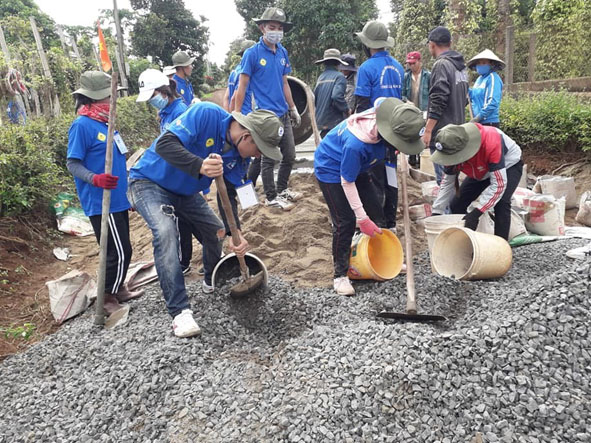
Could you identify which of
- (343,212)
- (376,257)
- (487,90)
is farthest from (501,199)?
(487,90)

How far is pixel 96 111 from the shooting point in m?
3.31

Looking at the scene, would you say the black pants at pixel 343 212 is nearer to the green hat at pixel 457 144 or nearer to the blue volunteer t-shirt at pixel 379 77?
the green hat at pixel 457 144

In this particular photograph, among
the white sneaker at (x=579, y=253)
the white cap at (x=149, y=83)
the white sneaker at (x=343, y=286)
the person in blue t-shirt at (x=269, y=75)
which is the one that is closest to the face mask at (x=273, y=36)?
the person in blue t-shirt at (x=269, y=75)

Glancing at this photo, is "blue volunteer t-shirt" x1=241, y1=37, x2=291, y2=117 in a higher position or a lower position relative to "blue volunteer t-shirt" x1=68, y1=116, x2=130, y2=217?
higher

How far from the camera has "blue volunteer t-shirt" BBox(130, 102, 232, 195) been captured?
2.78m

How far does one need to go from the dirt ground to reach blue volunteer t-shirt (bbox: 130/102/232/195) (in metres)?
1.34

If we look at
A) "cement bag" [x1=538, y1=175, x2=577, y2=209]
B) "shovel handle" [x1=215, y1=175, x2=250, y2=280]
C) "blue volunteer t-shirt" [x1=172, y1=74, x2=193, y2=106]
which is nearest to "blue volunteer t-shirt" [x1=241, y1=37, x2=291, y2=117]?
"blue volunteer t-shirt" [x1=172, y1=74, x2=193, y2=106]

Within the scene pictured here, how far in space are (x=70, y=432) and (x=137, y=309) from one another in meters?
1.24

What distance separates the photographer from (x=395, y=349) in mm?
2408

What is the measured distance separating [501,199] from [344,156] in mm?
1622

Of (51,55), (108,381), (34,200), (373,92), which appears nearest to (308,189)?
(373,92)

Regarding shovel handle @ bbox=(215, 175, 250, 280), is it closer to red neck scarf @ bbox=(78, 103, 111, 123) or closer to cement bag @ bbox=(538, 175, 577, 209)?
red neck scarf @ bbox=(78, 103, 111, 123)

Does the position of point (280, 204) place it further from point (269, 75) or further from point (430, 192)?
point (430, 192)

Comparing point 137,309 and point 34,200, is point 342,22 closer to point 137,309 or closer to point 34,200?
point 34,200
